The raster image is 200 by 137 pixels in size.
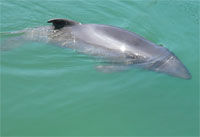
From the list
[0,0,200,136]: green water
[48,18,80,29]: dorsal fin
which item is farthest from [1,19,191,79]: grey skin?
[0,0,200,136]: green water

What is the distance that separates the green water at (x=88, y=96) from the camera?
8133 mm

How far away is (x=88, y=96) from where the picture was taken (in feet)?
29.8

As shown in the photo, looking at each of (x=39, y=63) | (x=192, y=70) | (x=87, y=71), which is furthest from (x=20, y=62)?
(x=192, y=70)

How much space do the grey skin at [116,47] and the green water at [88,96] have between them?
0.98 feet

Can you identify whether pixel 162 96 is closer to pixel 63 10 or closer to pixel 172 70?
pixel 172 70

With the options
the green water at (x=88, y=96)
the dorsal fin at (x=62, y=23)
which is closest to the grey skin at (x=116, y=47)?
the dorsal fin at (x=62, y=23)

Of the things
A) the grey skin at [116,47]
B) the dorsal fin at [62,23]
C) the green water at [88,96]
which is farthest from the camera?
the dorsal fin at [62,23]

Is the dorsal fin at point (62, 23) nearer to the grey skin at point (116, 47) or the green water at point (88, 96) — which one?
the grey skin at point (116, 47)

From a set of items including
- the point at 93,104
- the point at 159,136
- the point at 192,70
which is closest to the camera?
the point at 159,136

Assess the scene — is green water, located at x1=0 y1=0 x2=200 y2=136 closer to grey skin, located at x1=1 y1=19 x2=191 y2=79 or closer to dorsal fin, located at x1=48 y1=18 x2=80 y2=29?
grey skin, located at x1=1 y1=19 x2=191 y2=79

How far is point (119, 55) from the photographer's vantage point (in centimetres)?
1073

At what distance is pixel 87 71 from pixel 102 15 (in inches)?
222

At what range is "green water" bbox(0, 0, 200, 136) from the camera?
8.13m

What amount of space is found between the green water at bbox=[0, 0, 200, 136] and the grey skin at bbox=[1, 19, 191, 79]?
299 millimetres
